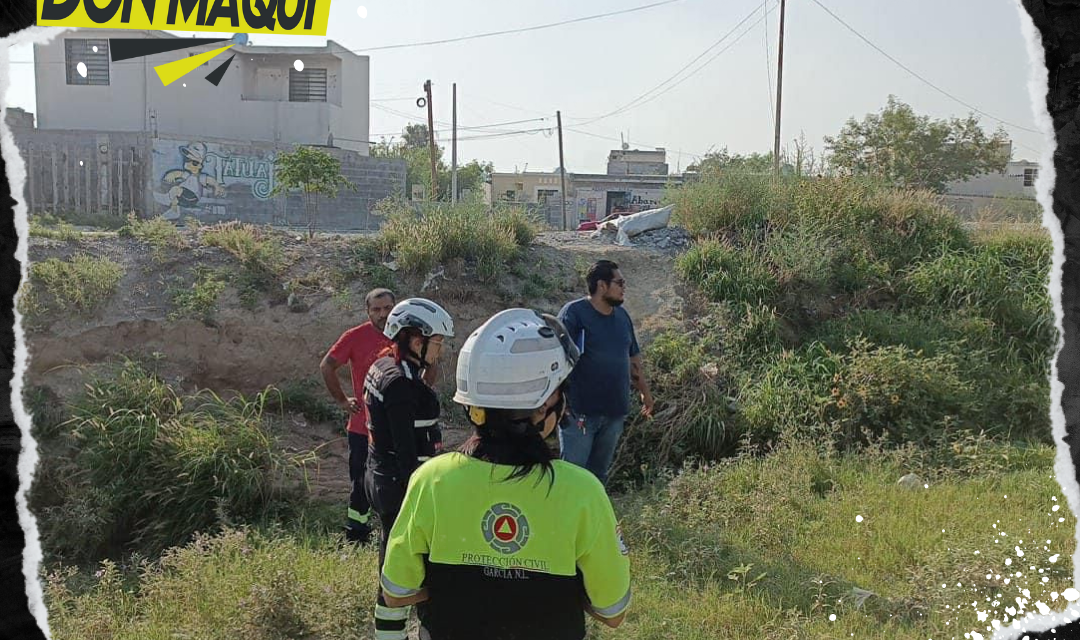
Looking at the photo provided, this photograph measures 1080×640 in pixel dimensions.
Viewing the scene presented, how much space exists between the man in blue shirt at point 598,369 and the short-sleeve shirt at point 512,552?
2.90 metres

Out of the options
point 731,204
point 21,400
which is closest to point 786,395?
point 731,204

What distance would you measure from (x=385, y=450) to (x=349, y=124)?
1988 centimetres

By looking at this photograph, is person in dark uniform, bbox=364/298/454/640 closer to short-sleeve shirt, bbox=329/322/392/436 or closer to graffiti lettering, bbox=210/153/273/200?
short-sleeve shirt, bbox=329/322/392/436

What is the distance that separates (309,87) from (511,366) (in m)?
20.8

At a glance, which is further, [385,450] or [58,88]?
[58,88]

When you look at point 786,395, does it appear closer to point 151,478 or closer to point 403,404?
point 403,404

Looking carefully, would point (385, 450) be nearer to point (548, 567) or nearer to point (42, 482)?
point (548, 567)

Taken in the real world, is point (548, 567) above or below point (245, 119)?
below

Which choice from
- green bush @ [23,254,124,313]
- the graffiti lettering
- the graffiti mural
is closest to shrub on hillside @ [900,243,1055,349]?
green bush @ [23,254,124,313]

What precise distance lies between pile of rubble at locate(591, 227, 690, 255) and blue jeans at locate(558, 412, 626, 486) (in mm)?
5341

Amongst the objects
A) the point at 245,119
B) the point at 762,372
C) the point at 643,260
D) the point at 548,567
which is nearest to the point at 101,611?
the point at 548,567

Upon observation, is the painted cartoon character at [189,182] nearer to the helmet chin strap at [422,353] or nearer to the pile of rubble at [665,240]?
the pile of rubble at [665,240]

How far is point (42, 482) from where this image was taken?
226 inches

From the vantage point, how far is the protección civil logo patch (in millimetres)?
1874
